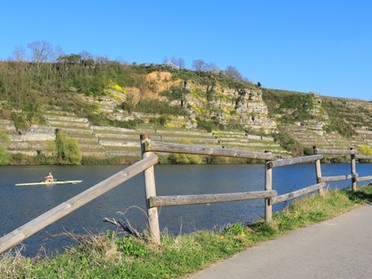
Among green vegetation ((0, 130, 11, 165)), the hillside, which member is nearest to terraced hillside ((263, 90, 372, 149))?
the hillside

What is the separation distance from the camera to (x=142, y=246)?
7.03 meters

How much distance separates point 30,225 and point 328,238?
5.60 m

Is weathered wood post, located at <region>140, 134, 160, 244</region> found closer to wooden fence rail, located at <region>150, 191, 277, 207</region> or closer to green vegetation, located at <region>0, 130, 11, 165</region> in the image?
wooden fence rail, located at <region>150, 191, 277, 207</region>

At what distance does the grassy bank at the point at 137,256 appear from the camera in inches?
234

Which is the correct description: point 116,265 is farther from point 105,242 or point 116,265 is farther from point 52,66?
point 52,66

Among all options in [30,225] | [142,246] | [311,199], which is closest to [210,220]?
[311,199]

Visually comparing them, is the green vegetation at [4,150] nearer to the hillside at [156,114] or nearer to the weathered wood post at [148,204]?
the hillside at [156,114]

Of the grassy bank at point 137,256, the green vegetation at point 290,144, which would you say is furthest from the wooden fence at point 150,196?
the green vegetation at point 290,144

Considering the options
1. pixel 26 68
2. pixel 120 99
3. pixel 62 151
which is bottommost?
pixel 62 151

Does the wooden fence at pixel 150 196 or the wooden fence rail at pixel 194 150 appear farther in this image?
the wooden fence rail at pixel 194 150

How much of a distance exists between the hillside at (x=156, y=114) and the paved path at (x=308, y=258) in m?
77.6

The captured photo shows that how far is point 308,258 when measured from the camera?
696 cm

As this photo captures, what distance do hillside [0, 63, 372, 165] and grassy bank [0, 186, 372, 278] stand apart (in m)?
77.1

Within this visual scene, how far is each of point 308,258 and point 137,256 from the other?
8.94 ft
